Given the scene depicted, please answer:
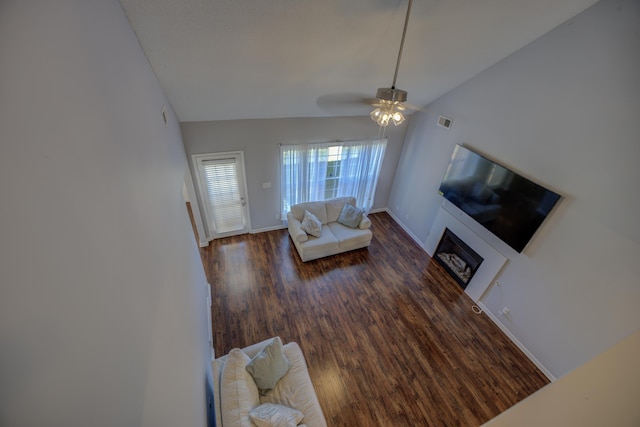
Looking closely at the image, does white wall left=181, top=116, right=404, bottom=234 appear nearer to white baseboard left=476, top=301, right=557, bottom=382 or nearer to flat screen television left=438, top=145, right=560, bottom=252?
flat screen television left=438, top=145, right=560, bottom=252

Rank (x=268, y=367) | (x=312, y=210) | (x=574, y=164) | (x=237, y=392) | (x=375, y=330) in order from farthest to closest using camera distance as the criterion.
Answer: (x=312, y=210)
(x=375, y=330)
(x=574, y=164)
(x=268, y=367)
(x=237, y=392)

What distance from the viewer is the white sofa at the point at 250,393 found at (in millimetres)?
2199

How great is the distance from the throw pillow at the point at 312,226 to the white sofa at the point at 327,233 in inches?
3.0

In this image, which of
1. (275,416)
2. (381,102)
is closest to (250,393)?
(275,416)

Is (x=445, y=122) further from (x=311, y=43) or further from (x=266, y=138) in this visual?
(x=266, y=138)

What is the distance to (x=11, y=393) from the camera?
49 centimetres

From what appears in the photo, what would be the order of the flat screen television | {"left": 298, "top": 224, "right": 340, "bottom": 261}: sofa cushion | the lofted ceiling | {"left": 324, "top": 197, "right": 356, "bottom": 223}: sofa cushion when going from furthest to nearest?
1. {"left": 324, "top": 197, "right": 356, "bottom": 223}: sofa cushion
2. {"left": 298, "top": 224, "right": 340, "bottom": 261}: sofa cushion
3. the flat screen television
4. the lofted ceiling

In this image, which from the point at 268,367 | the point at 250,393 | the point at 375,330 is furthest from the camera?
the point at 375,330

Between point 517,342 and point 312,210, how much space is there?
148 inches

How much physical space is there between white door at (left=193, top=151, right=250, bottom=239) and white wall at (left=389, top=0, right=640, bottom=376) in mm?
3950

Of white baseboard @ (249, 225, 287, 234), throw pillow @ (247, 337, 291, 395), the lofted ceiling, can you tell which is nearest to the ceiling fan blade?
the lofted ceiling

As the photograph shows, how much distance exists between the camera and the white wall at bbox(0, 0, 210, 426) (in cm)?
57

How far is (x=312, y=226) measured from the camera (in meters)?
4.65

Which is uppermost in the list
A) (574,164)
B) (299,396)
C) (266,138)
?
(574,164)
